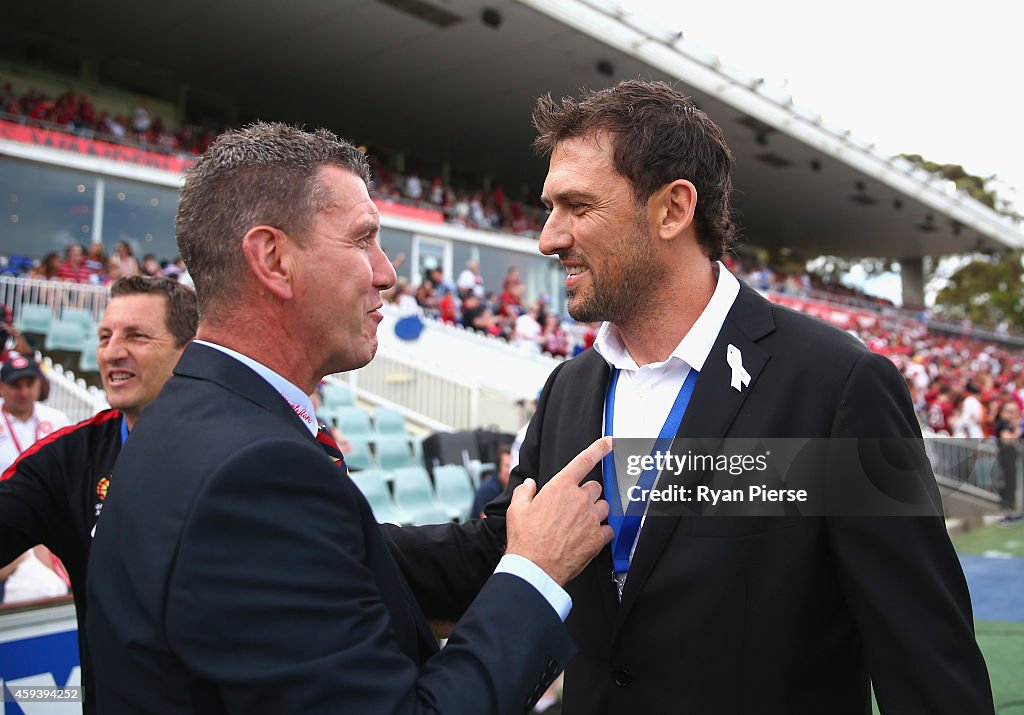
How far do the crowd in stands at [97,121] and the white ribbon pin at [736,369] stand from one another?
54.1ft

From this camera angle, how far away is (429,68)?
20.1 metres

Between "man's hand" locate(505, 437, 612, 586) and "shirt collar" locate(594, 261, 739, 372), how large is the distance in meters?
0.36

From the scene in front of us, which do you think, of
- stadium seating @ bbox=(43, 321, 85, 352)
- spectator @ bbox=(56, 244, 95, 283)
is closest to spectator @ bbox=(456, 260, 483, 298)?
spectator @ bbox=(56, 244, 95, 283)

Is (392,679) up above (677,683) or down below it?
above

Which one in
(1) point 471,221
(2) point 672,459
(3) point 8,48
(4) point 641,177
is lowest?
(2) point 672,459

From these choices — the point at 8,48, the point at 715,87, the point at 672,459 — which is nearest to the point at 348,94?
the point at 8,48

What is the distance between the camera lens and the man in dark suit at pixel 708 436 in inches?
56.1

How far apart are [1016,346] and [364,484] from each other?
126 feet

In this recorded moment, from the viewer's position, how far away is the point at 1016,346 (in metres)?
35.7

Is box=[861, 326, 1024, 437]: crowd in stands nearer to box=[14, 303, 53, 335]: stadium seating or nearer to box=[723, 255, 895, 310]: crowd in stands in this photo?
box=[723, 255, 895, 310]: crowd in stands

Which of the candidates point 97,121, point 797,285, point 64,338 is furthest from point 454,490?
point 797,285

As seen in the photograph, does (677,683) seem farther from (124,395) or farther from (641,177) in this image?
(124,395)

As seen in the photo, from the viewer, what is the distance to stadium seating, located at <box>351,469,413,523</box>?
7047 millimetres

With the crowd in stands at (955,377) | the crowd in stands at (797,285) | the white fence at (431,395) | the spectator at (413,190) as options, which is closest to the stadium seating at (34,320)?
the white fence at (431,395)
